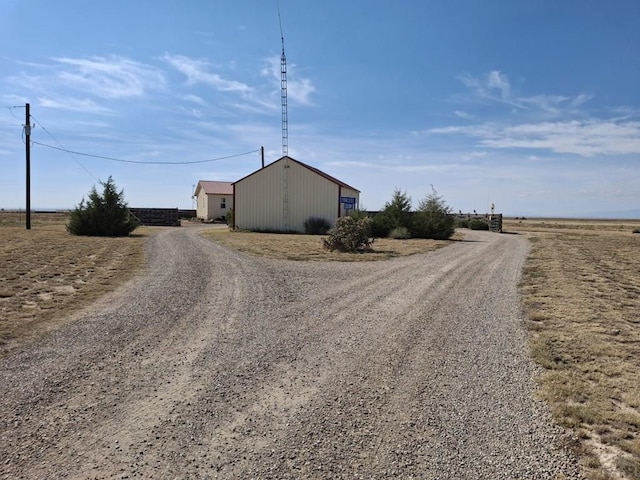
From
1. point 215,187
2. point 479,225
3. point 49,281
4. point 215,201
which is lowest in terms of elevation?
point 49,281

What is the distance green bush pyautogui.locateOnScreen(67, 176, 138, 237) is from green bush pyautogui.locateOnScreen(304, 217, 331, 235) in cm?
1193

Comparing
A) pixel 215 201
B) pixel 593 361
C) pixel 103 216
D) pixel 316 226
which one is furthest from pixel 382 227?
pixel 215 201

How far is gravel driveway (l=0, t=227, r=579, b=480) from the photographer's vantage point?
10.5ft

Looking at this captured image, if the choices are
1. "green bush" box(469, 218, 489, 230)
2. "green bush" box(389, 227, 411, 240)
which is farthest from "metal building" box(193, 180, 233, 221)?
"green bush" box(389, 227, 411, 240)

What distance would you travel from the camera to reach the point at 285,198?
3481 cm

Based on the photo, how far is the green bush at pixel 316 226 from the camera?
34094 millimetres

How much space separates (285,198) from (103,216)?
40.7 feet

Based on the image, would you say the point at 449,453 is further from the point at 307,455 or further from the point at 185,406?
the point at 185,406

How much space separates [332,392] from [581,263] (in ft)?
49.6

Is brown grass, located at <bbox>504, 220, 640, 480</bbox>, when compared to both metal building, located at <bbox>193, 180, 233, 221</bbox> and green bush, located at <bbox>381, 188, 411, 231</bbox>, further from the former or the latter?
metal building, located at <bbox>193, 180, 233, 221</bbox>

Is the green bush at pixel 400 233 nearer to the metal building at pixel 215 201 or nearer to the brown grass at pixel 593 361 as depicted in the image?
the brown grass at pixel 593 361

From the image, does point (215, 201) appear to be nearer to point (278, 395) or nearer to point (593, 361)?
point (593, 361)

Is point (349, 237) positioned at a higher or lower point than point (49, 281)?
higher

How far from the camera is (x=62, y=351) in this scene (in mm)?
5496
